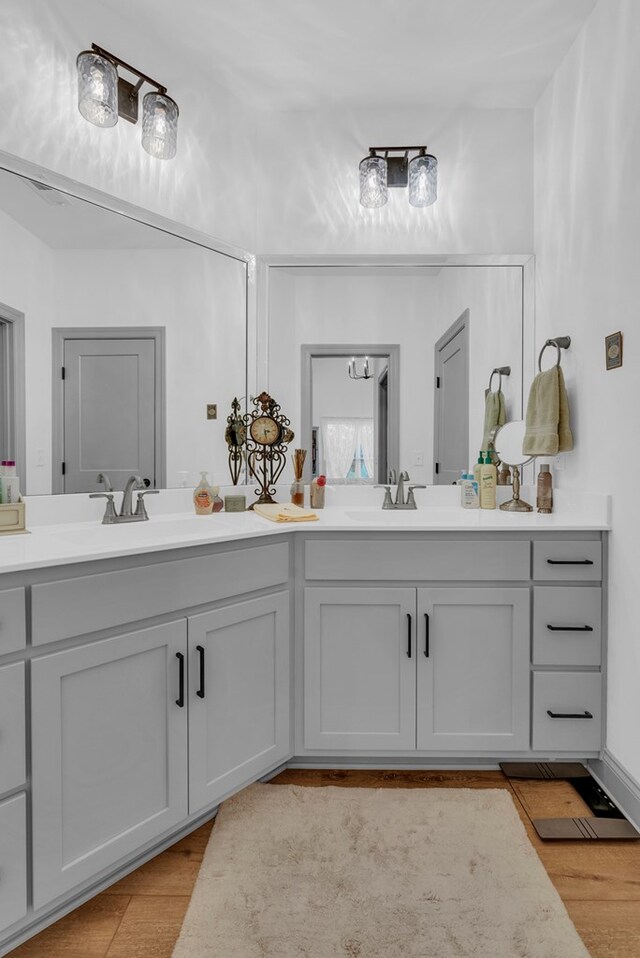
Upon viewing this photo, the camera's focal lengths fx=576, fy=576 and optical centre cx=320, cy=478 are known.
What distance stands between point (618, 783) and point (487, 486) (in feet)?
3.84

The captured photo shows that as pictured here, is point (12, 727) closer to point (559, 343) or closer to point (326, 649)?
point (326, 649)

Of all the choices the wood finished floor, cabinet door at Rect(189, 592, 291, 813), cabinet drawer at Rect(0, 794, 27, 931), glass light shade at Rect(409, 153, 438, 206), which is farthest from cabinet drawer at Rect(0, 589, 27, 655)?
glass light shade at Rect(409, 153, 438, 206)

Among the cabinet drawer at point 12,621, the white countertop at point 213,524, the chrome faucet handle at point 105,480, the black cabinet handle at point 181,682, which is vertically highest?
the chrome faucet handle at point 105,480

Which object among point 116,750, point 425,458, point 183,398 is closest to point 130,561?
point 116,750

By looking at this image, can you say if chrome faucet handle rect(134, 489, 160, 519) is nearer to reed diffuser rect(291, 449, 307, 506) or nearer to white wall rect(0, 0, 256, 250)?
reed diffuser rect(291, 449, 307, 506)

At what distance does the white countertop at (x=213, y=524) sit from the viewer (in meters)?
1.48

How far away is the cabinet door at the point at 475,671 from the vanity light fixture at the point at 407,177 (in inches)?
66.9

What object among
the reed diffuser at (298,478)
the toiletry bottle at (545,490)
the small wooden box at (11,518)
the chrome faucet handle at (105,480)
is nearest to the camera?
the small wooden box at (11,518)

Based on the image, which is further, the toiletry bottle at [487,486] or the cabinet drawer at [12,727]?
the toiletry bottle at [487,486]

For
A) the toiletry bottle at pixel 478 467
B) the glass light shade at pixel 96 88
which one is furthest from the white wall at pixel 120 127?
the toiletry bottle at pixel 478 467

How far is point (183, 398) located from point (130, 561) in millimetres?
985

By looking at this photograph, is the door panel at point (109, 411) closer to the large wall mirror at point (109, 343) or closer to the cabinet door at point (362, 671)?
the large wall mirror at point (109, 343)

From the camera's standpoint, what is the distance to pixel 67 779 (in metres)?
1.36

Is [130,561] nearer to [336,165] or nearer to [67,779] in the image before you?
[67,779]
